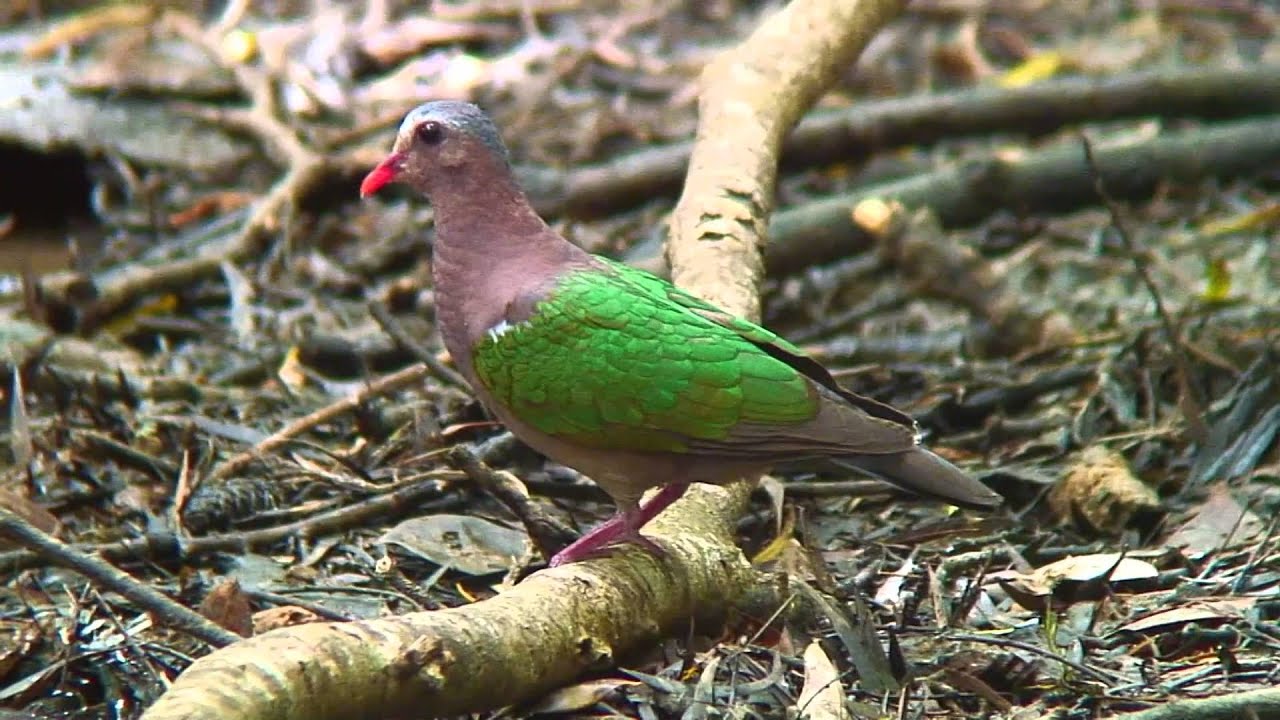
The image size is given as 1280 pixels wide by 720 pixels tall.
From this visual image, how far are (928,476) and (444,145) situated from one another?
1.63 meters

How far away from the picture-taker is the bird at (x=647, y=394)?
414cm

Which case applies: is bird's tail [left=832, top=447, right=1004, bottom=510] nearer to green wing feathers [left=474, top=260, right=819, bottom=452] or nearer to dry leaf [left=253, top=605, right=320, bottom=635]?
green wing feathers [left=474, top=260, right=819, bottom=452]

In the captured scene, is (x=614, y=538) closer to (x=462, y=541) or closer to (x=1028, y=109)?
(x=462, y=541)

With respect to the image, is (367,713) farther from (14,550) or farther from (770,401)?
(14,550)

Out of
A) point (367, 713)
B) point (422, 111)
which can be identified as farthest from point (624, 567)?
point (422, 111)

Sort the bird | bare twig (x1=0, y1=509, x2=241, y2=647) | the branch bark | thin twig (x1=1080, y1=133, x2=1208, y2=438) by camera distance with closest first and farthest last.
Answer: the branch bark → bare twig (x1=0, y1=509, x2=241, y2=647) → the bird → thin twig (x1=1080, y1=133, x2=1208, y2=438)

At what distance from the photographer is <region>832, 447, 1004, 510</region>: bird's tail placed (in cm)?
418

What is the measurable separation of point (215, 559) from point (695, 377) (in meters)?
1.53

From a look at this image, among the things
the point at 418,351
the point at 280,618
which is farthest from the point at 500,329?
the point at 280,618

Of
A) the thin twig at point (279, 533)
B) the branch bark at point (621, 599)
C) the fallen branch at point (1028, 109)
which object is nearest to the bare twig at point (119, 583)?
the branch bark at point (621, 599)

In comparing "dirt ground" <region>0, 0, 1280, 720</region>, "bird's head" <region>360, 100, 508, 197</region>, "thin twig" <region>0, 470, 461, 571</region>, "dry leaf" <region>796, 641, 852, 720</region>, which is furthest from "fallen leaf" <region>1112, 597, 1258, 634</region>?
"bird's head" <region>360, 100, 508, 197</region>

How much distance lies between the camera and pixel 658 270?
259 inches

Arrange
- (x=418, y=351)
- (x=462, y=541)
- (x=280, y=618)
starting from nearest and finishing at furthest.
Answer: (x=280, y=618) → (x=462, y=541) → (x=418, y=351)

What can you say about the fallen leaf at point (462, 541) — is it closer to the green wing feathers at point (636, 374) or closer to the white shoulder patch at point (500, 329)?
the green wing feathers at point (636, 374)
